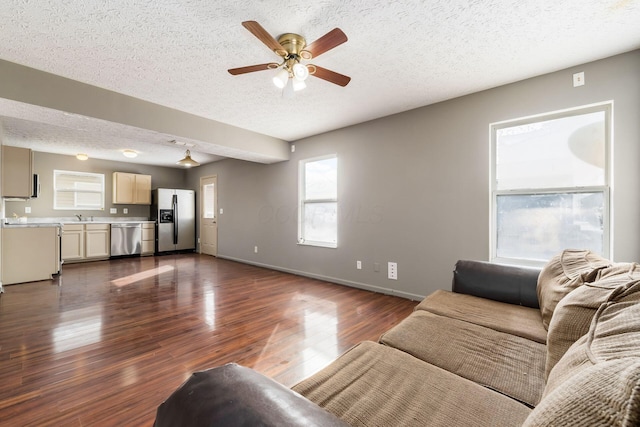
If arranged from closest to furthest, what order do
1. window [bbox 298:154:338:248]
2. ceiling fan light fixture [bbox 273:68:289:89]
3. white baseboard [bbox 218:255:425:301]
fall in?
ceiling fan light fixture [bbox 273:68:289:89] → white baseboard [bbox 218:255:425:301] → window [bbox 298:154:338:248]

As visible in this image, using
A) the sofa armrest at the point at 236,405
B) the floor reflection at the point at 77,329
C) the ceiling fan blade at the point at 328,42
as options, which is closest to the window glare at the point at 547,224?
the ceiling fan blade at the point at 328,42

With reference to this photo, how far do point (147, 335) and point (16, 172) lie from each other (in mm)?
4019

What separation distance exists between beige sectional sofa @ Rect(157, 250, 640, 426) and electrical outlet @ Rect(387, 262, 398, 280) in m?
1.74

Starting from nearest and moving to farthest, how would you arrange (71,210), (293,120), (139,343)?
(139,343) → (293,120) → (71,210)

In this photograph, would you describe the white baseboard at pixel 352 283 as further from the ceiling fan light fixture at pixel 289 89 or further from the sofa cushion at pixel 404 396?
the ceiling fan light fixture at pixel 289 89

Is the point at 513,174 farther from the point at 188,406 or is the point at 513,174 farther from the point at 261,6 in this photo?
the point at 188,406

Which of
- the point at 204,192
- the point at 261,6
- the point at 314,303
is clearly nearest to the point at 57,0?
the point at 261,6

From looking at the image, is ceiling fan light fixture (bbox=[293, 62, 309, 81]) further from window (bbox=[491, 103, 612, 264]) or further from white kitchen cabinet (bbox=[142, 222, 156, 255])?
white kitchen cabinet (bbox=[142, 222, 156, 255])

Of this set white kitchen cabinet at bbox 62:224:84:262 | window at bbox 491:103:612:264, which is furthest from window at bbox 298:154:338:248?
white kitchen cabinet at bbox 62:224:84:262

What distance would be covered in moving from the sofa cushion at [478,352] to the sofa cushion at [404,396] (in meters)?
0.10

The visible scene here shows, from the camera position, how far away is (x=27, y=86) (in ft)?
8.20

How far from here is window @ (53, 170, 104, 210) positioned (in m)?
5.83

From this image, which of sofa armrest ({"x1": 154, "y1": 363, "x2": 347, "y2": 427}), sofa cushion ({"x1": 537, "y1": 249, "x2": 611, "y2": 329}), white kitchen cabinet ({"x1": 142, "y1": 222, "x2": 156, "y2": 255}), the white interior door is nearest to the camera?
sofa armrest ({"x1": 154, "y1": 363, "x2": 347, "y2": 427})

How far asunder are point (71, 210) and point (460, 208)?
7.78 metres
